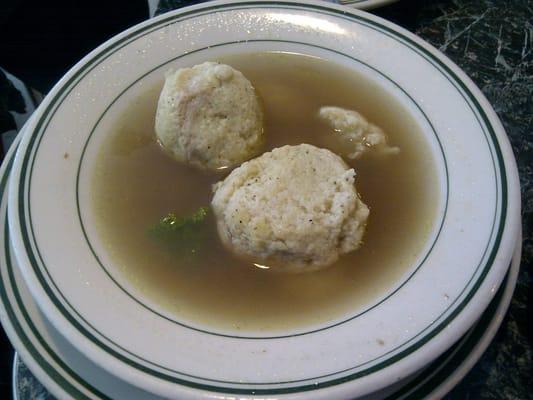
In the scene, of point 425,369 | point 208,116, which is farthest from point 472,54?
point 425,369

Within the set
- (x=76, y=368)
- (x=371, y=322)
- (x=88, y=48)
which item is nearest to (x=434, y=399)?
(x=371, y=322)

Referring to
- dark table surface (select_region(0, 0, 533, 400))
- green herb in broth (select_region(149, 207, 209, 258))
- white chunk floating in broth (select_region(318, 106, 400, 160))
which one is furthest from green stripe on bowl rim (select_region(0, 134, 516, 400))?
white chunk floating in broth (select_region(318, 106, 400, 160))

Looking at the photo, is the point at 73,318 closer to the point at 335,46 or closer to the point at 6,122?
the point at 335,46

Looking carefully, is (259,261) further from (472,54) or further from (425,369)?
(472,54)

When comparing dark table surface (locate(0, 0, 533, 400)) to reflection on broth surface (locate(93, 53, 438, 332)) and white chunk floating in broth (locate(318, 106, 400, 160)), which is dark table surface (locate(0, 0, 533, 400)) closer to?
reflection on broth surface (locate(93, 53, 438, 332))

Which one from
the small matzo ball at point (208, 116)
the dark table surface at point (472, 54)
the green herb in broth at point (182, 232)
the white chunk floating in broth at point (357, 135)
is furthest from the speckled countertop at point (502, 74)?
the small matzo ball at point (208, 116)

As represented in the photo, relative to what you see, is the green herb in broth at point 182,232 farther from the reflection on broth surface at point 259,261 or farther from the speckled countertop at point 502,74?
the speckled countertop at point 502,74
